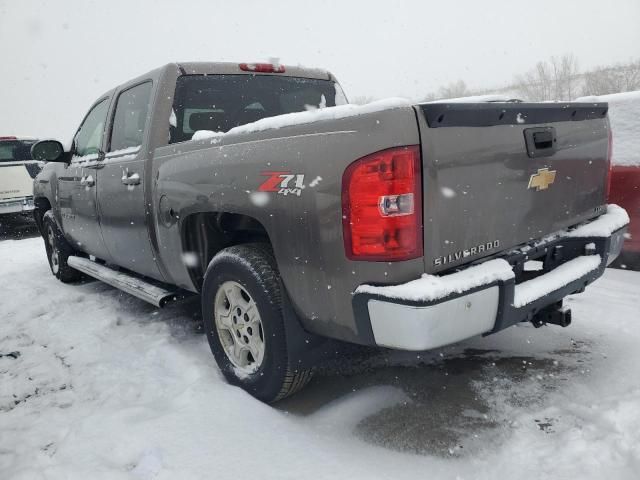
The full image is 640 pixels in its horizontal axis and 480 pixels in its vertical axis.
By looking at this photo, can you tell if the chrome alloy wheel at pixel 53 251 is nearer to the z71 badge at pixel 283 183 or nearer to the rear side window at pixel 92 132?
the rear side window at pixel 92 132

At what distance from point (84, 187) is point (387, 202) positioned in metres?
3.49

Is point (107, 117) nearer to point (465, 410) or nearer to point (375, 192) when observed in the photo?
point (375, 192)

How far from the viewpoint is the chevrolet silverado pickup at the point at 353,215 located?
193 cm

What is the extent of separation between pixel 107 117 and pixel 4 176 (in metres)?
7.06

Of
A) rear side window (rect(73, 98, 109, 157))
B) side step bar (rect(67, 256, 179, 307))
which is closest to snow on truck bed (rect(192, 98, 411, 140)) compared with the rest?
side step bar (rect(67, 256, 179, 307))

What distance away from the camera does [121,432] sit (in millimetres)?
2441

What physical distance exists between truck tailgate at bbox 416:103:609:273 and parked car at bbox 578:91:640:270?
5.83 feet

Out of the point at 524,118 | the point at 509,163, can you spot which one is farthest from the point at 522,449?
the point at 524,118

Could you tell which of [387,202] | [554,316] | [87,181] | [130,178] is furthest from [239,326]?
[87,181]

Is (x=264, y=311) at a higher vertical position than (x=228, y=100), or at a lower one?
lower

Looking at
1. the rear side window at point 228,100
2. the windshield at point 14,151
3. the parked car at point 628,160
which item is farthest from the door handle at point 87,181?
the windshield at point 14,151

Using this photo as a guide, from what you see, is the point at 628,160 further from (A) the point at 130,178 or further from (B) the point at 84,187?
(B) the point at 84,187

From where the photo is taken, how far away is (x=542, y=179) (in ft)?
7.98

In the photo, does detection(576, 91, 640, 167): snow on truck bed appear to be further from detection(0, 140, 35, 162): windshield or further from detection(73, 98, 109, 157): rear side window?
detection(0, 140, 35, 162): windshield
